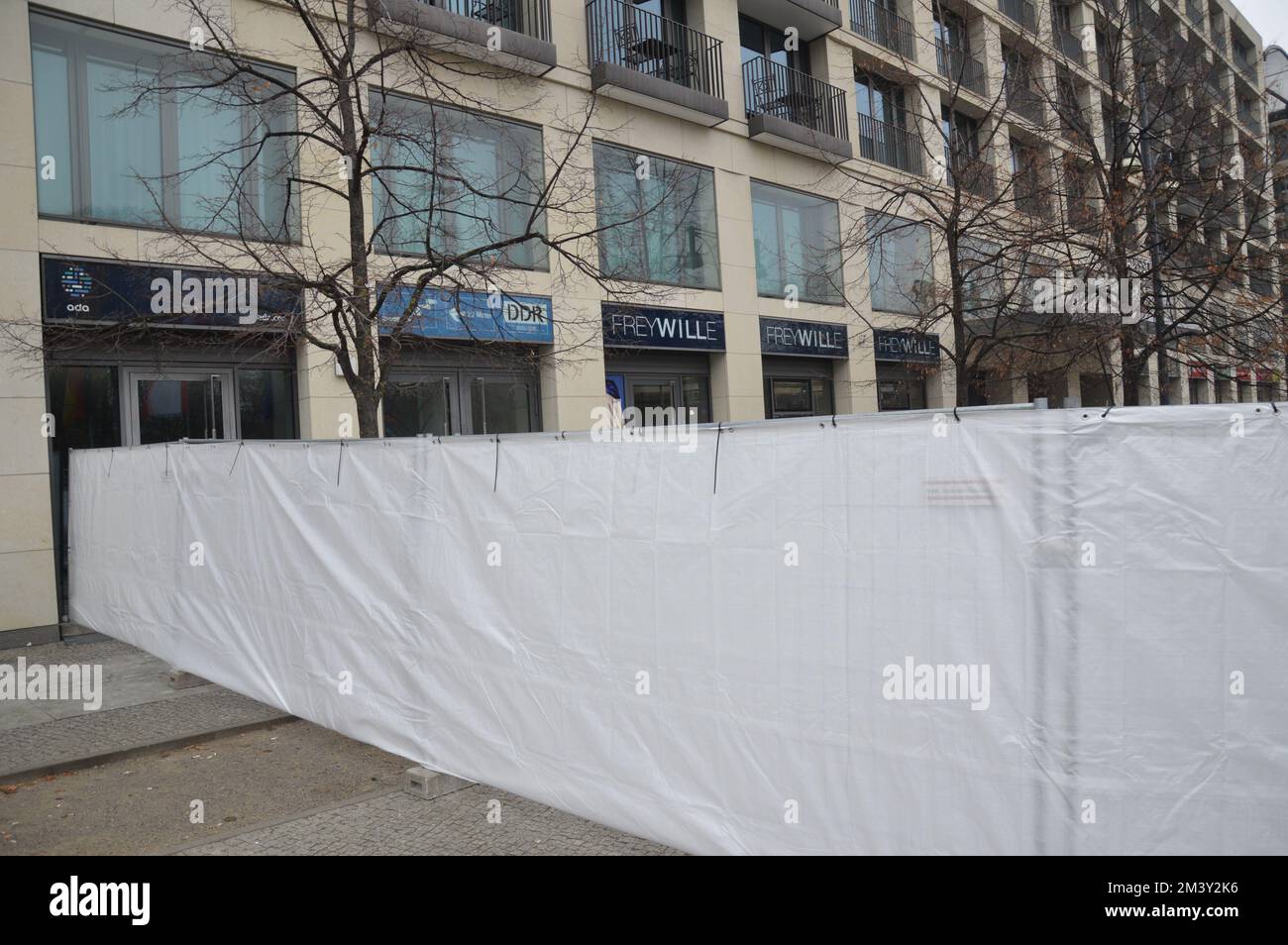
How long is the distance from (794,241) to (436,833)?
52.2ft

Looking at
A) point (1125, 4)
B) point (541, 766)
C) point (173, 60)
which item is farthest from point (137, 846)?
point (1125, 4)

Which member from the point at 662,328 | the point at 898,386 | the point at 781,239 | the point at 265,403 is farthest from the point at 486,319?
the point at 898,386

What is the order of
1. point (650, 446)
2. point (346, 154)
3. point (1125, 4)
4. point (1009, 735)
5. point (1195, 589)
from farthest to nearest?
point (1125, 4) → point (346, 154) → point (650, 446) → point (1009, 735) → point (1195, 589)

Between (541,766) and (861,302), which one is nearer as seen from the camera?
(541,766)

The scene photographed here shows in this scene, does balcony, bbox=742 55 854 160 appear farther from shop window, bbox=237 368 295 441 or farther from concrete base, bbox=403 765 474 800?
concrete base, bbox=403 765 474 800

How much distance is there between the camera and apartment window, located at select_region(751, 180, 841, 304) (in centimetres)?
1800

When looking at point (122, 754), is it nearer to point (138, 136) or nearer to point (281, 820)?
point (281, 820)

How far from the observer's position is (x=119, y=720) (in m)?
7.23

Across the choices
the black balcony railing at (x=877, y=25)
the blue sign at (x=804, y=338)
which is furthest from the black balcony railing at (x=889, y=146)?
the blue sign at (x=804, y=338)

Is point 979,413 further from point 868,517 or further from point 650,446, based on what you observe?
point 650,446

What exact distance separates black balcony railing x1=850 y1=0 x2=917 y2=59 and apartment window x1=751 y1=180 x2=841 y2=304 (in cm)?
434

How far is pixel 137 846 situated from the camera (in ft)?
16.2

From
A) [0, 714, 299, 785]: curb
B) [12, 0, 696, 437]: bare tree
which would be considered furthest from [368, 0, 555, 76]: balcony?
[0, 714, 299, 785]: curb

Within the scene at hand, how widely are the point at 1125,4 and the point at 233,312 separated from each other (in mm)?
11248
